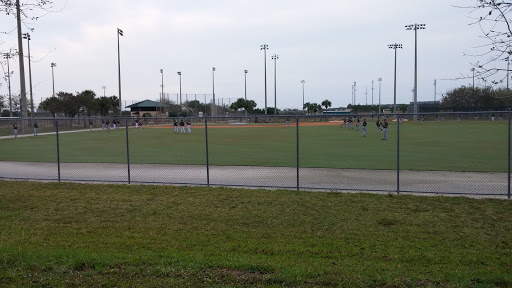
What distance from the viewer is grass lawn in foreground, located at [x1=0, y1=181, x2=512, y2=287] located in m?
4.97

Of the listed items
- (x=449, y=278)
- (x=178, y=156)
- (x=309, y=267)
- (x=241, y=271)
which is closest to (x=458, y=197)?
(x=449, y=278)

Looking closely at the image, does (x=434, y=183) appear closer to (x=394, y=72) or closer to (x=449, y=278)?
(x=449, y=278)

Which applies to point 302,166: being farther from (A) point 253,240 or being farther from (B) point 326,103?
(B) point 326,103

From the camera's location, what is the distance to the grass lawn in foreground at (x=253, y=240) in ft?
16.3

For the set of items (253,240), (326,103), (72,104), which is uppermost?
(326,103)

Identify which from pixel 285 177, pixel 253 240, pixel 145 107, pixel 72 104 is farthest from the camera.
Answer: pixel 145 107

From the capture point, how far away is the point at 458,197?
32.1 ft

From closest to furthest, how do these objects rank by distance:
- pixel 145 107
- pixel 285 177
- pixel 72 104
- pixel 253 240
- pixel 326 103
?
pixel 253 240, pixel 285 177, pixel 72 104, pixel 145 107, pixel 326 103

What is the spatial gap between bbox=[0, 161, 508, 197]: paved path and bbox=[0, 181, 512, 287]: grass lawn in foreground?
4.77 feet

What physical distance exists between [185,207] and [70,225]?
243 centimetres

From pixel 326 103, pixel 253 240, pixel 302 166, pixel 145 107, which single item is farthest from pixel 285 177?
pixel 326 103

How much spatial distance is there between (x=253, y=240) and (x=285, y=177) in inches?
268

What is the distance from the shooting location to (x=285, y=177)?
43.7 feet

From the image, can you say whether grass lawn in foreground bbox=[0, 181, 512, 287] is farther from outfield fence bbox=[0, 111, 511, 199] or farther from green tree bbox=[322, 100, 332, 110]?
green tree bbox=[322, 100, 332, 110]
